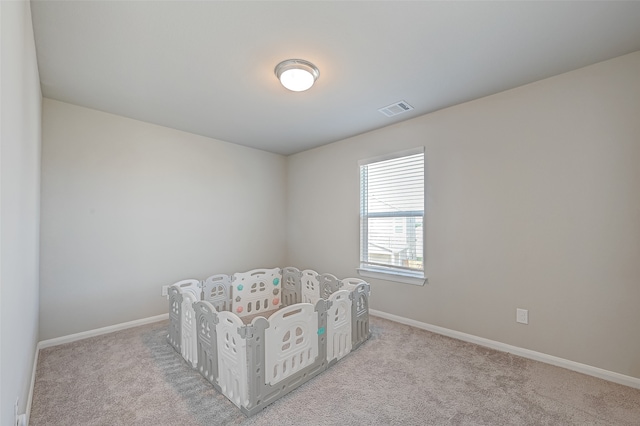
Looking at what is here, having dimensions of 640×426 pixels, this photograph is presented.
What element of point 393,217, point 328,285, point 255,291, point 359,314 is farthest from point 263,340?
point 393,217

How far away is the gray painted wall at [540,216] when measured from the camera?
6.70 ft

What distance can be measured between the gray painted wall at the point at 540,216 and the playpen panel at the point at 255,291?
1486 mm

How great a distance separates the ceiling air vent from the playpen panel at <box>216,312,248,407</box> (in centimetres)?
249

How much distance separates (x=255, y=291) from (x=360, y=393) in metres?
2.01

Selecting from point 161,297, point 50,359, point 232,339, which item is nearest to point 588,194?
point 232,339

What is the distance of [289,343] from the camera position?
1.99 metres

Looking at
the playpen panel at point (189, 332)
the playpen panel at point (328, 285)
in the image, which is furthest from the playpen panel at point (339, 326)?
the playpen panel at point (189, 332)

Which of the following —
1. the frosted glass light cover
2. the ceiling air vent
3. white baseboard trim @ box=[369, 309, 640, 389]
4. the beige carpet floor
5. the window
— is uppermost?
the ceiling air vent

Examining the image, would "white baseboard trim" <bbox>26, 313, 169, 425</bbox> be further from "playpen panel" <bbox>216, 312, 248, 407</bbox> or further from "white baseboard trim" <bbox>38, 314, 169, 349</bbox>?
"playpen panel" <bbox>216, 312, 248, 407</bbox>

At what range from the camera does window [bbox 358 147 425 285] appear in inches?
125

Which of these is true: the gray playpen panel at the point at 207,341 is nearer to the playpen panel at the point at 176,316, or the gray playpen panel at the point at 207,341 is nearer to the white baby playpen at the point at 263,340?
the white baby playpen at the point at 263,340

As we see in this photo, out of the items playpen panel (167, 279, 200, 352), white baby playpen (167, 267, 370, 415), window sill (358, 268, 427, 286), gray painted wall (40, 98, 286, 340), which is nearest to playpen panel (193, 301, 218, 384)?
white baby playpen (167, 267, 370, 415)

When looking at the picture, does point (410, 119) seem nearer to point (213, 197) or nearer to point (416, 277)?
point (416, 277)

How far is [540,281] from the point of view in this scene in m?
2.37
